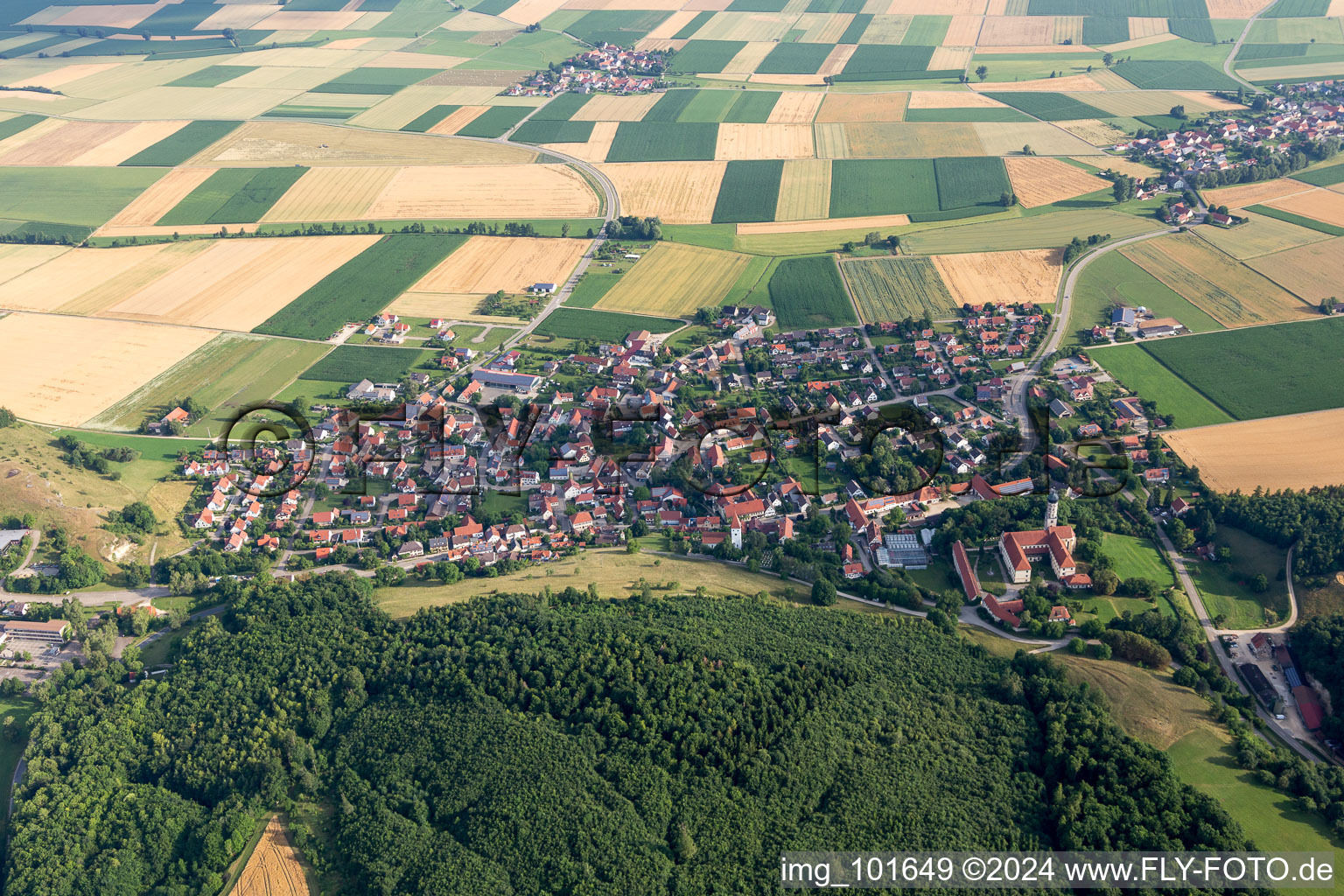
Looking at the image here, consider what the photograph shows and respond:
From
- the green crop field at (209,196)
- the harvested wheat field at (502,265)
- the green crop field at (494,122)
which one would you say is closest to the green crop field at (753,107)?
the green crop field at (494,122)

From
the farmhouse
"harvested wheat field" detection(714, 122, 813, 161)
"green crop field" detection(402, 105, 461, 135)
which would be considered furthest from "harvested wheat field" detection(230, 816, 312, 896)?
"green crop field" detection(402, 105, 461, 135)

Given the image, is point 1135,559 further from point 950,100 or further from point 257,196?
point 257,196

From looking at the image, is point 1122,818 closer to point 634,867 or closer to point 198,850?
point 634,867

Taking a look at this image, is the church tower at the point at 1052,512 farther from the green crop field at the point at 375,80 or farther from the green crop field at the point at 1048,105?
the green crop field at the point at 375,80

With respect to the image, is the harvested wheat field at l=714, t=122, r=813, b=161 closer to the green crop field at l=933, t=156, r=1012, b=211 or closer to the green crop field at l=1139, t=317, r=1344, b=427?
the green crop field at l=933, t=156, r=1012, b=211

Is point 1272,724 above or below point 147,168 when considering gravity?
below

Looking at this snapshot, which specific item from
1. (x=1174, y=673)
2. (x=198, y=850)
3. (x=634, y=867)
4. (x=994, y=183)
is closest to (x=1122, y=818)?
(x=1174, y=673)

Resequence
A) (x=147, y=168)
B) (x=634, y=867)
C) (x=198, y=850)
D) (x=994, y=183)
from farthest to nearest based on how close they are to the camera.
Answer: (x=147, y=168)
(x=994, y=183)
(x=198, y=850)
(x=634, y=867)

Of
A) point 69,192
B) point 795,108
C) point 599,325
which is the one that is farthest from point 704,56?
point 69,192
